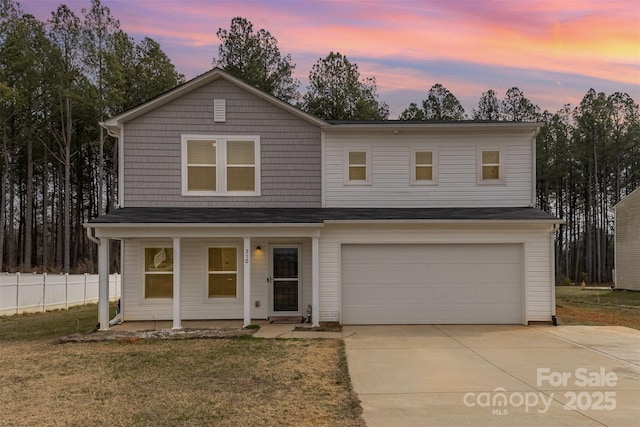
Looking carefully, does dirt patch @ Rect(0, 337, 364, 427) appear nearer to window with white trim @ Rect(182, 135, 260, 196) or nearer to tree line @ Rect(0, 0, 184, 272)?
window with white trim @ Rect(182, 135, 260, 196)

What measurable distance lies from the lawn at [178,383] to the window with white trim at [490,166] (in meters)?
6.56

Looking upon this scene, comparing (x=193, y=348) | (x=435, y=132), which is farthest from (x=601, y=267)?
(x=193, y=348)

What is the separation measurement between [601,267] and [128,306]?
4214cm

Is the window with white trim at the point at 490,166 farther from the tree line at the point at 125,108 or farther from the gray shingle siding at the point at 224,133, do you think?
the tree line at the point at 125,108

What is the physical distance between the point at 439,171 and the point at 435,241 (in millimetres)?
2137

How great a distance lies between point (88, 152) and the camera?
37.1m

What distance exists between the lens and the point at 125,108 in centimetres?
3133

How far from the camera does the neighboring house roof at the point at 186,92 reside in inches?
516

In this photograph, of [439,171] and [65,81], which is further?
[65,81]

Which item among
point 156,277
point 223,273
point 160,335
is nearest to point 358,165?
point 223,273

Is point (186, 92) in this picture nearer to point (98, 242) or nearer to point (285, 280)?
point (98, 242)

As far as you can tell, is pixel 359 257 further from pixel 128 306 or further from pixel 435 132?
pixel 128 306

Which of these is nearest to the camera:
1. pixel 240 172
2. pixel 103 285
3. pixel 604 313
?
pixel 103 285

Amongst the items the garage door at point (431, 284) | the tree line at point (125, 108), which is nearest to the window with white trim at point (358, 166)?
the garage door at point (431, 284)
